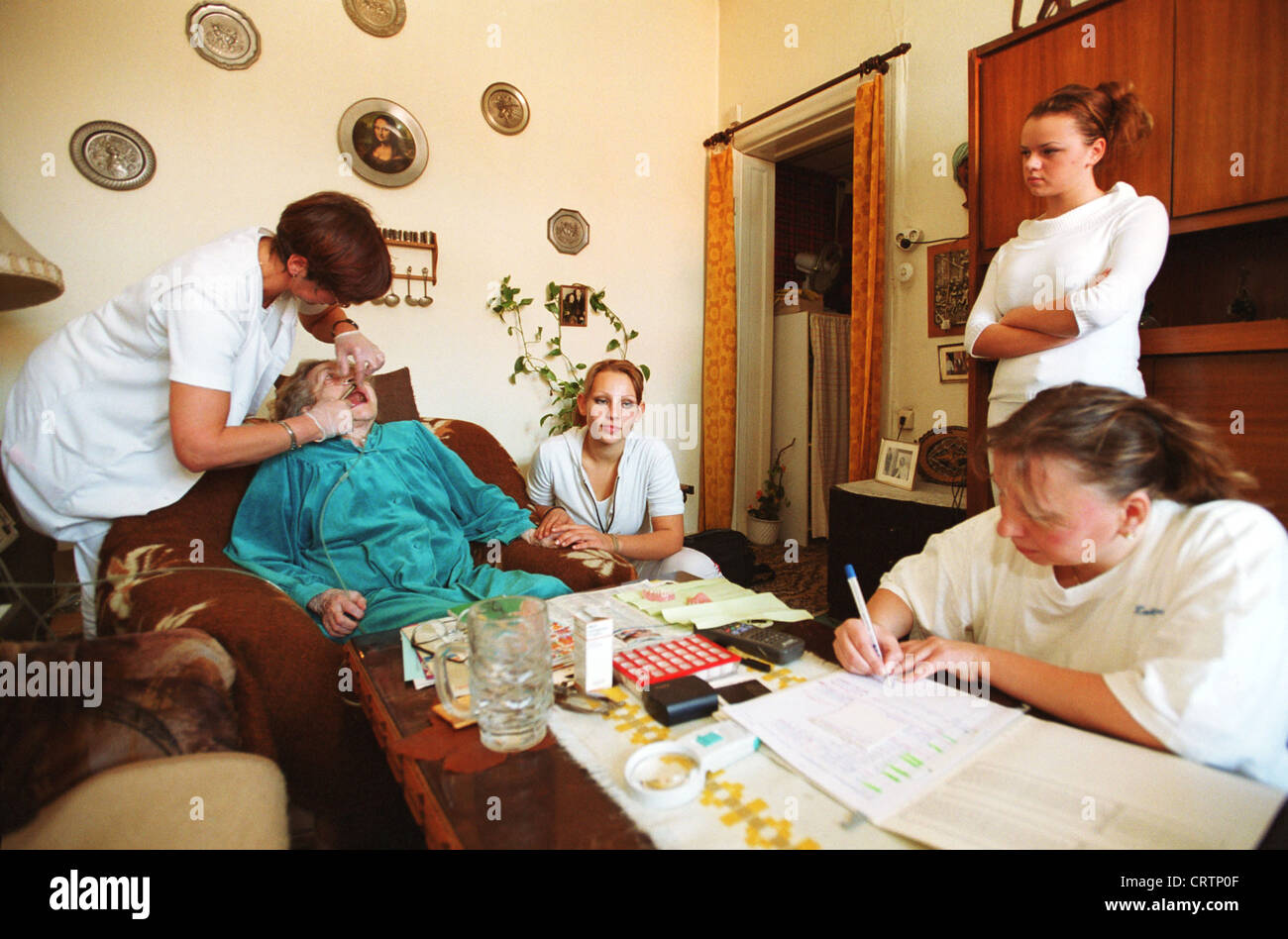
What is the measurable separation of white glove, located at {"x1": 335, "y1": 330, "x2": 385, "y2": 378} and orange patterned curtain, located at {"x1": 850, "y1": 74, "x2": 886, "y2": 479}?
216 cm

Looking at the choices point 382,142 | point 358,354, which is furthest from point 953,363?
point 382,142

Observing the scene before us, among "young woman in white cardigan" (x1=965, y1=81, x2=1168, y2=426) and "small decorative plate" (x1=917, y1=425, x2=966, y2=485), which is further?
"small decorative plate" (x1=917, y1=425, x2=966, y2=485)

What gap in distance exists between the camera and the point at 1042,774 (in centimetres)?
71

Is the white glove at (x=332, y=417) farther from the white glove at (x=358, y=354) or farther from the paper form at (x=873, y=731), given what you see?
the paper form at (x=873, y=731)

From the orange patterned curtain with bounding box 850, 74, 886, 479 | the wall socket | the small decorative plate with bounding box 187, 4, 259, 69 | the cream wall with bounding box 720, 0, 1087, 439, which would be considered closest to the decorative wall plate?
the small decorative plate with bounding box 187, 4, 259, 69

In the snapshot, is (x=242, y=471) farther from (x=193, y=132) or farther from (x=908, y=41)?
(x=908, y=41)

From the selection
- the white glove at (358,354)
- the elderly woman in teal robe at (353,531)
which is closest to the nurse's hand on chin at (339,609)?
the elderly woman in teal robe at (353,531)

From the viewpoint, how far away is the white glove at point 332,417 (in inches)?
65.7

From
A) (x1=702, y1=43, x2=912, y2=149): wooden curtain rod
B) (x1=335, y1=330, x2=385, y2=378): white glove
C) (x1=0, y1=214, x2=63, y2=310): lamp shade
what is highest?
(x1=702, y1=43, x2=912, y2=149): wooden curtain rod

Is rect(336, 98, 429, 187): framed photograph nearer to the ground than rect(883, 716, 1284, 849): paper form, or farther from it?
farther from it

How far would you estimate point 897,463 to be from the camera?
9.64 feet

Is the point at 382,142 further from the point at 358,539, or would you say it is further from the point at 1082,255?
the point at 1082,255

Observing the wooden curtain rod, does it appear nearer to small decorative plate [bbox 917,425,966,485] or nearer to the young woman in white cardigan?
the young woman in white cardigan

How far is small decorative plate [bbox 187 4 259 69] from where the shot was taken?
2.52 m
